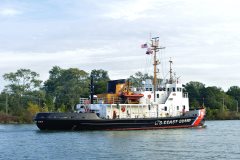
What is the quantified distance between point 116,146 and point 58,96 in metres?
71.4

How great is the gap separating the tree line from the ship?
33.4 m

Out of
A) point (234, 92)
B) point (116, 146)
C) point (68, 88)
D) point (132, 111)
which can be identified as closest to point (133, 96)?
point (132, 111)

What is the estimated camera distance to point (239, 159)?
115 feet

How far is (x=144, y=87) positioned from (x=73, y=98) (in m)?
45.4

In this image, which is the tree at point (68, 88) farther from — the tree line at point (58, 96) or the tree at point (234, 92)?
the tree at point (234, 92)

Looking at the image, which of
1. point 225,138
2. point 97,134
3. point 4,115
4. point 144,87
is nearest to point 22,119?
point 4,115

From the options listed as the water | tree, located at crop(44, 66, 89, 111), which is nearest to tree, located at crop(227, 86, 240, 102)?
tree, located at crop(44, 66, 89, 111)

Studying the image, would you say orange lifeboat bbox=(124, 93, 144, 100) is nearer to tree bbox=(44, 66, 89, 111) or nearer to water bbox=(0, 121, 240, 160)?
water bbox=(0, 121, 240, 160)

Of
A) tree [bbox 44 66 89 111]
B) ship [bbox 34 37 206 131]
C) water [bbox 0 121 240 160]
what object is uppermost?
tree [bbox 44 66 89 111]

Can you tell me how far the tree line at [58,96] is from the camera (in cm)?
9775

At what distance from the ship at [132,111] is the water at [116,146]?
2.99 metres

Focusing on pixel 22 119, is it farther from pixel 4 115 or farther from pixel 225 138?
pixel 225 138

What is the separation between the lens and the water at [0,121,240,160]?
1452 inches

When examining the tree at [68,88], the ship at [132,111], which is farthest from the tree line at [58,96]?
the ship at [132,111]
